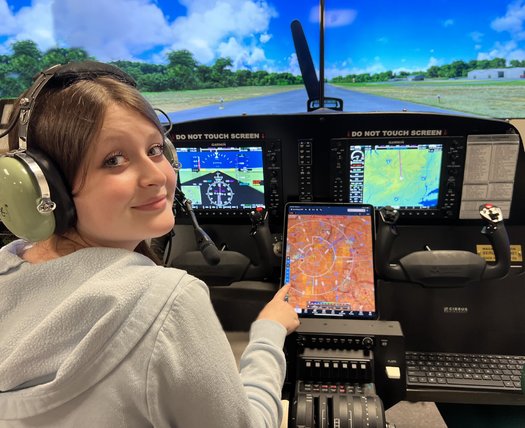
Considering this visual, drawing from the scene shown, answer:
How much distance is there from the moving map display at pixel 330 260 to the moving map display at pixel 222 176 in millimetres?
192

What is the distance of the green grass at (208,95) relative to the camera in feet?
10.2

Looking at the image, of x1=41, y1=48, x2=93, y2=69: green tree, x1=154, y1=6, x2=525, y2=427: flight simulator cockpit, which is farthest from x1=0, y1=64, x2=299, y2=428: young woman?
x1=41, y1=48, x2=93, y2=69: green tree

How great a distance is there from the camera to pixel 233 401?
2.06ft

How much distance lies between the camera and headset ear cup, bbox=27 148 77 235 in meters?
0.61

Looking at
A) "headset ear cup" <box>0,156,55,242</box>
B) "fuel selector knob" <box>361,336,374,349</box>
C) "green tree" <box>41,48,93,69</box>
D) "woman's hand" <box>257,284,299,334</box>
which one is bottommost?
"fuel selector knob" <box>361,336,374,349</box>

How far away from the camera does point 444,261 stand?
4.29 feet

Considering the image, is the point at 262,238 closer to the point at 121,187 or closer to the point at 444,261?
the point at 444,261

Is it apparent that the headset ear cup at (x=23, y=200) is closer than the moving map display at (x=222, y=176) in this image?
Yes

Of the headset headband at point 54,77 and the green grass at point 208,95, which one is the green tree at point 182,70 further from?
the headset headband at point 54,77

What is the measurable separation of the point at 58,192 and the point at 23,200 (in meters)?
0.06

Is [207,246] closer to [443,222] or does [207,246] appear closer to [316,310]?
[316,310]

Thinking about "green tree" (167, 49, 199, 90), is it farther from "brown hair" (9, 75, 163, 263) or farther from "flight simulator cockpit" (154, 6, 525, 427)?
"brown hair" (9, 75, 163, 263)

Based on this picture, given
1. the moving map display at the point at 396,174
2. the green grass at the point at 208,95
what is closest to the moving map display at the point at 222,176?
the moving map display at the point at 396,174

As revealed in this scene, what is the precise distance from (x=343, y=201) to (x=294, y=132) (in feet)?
0.99
